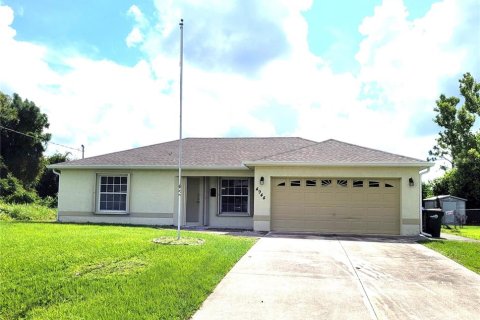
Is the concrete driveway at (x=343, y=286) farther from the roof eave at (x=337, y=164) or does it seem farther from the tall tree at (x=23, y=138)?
the tall tree at (x=23, y=138)

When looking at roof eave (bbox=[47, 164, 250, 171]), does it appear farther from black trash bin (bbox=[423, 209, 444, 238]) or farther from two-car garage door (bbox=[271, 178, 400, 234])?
black trash bin (bbox=[423, 209, 444, 238])

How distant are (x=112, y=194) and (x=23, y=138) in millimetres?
27400

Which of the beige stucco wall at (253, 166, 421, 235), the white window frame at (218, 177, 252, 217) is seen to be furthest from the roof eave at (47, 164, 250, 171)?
the beige stucco wall at (253, 166, 421, 235)

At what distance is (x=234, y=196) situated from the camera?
17.6m

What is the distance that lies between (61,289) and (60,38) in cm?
885

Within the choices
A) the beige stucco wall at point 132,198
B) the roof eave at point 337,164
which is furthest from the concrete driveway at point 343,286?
the beige stucco wall at point 132,198

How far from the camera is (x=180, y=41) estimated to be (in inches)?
464

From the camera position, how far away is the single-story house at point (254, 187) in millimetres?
→ 15180

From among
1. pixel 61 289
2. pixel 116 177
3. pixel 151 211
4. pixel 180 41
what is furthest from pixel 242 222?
pixel 61 289

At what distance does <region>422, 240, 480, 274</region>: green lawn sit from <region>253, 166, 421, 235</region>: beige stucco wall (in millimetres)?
1962

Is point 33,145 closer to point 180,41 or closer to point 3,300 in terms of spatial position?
point 180,41

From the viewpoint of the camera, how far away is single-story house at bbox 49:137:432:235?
15180 millimetres

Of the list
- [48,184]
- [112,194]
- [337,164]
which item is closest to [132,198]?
[112,194]

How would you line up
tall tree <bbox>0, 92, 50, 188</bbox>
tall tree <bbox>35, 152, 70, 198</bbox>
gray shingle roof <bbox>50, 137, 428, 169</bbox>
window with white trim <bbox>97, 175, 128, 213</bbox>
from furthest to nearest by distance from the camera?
1. tall tree <bbox>35, 152, 70, 198</bbox>
2. tall tree <bbox>0, 92, 50, 188</bbox>
3. window with white trim <bbox>97, 175, 128, 213</bbox>
4. gray shingle roof <bbox>50, 137, 428, 169</bbox>
